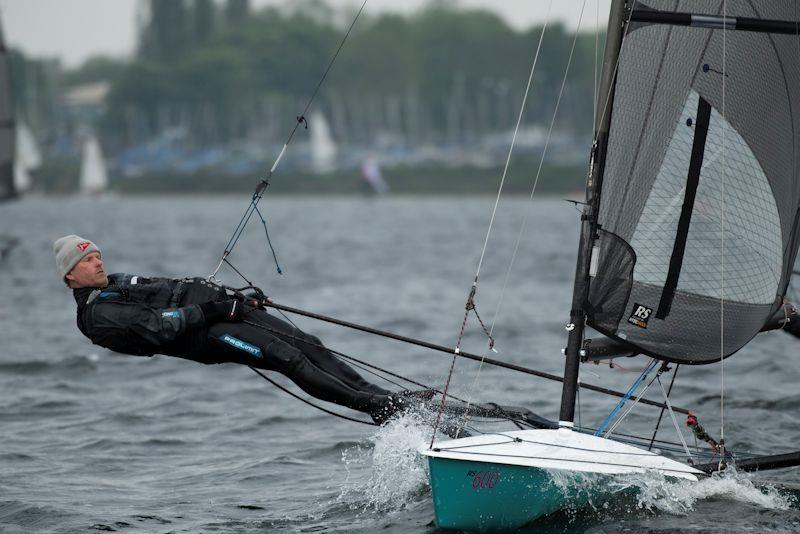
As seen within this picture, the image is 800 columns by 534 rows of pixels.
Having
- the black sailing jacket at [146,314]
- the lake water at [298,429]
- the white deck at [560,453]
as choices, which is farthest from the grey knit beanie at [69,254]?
the white deck at [560,453]

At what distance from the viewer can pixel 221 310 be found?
608 centimetres

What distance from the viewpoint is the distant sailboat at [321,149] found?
83.4m

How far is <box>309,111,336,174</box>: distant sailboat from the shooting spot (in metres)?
83.4

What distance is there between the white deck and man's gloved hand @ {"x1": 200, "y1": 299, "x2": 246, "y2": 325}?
1.22 m

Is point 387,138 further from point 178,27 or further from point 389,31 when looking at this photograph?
point 178,27

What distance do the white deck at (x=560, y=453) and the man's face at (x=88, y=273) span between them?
1.86 meters

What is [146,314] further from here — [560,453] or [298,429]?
[298,429]

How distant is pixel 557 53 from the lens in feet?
307

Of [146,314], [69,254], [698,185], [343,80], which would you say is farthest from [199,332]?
[343,80]

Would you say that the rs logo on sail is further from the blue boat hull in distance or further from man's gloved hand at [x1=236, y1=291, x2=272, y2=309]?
man's gloved hand at [x1=236, y1=291, x2=272, y2=309]

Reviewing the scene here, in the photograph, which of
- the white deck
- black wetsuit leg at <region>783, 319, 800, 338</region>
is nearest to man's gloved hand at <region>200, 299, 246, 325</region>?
the white deck

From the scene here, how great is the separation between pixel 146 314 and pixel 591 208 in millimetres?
2162

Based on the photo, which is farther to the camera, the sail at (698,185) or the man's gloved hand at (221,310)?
the man's gloved hand at (221,310)

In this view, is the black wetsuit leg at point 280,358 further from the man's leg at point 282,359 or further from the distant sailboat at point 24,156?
the distant sailboat at point 24,156
